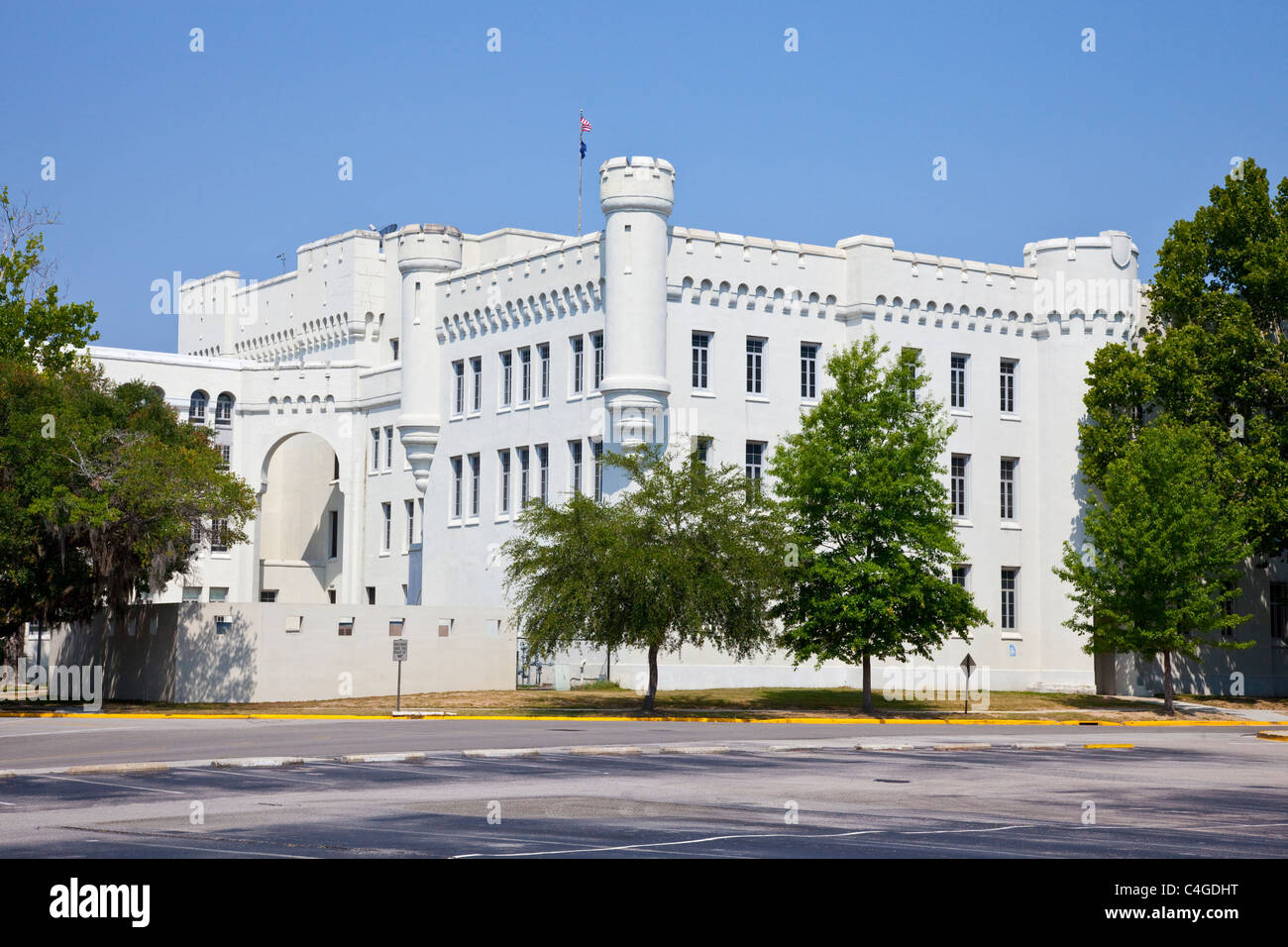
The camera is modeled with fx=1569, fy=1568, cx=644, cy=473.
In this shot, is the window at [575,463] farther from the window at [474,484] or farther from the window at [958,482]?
the window at [958,482]

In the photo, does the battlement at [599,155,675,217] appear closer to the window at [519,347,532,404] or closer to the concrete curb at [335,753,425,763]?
the window at [519,347,532,404]

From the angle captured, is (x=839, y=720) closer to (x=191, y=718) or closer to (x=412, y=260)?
(x=191, y=718)

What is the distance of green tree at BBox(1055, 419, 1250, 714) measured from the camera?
5062cm

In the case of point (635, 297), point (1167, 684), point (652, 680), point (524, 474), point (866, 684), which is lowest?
point (1167, 684)

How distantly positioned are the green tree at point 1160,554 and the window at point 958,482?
5.60 meters

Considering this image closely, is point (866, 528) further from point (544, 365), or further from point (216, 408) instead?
point (216, 408)

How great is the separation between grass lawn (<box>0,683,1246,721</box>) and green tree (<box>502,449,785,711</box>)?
2112 millimetres

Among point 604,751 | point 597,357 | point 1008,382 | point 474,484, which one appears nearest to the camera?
point 604,751

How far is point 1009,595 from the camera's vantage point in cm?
5931

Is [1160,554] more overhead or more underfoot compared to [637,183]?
more underfoot

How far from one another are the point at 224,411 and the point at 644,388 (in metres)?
27.6

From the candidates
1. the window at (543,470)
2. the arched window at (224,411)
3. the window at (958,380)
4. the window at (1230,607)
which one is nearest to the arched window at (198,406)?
the arched window at (224,411)

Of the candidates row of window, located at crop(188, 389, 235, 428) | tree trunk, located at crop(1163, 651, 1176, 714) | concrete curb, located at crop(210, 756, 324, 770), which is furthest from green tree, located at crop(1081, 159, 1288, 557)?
concrete curb, located at crop(210, 756, 324, 770)

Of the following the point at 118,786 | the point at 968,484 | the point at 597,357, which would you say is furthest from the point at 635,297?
the point at 118,786
